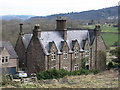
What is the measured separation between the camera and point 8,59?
3609cm

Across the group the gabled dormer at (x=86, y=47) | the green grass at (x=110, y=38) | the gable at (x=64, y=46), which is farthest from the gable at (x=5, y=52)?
the green grass at (x=110, y=38)

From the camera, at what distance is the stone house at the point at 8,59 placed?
35116 mm

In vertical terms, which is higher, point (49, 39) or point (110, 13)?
point (110, 13)

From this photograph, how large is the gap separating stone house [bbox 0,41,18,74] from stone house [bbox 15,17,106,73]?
1087 mm

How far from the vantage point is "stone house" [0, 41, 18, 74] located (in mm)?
35116

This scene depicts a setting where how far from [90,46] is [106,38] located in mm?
30570

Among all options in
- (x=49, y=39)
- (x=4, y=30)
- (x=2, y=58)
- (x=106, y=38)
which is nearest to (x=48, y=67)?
(x=49, y=39)

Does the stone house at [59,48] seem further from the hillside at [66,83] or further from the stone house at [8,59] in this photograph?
the hillside at [66,83]

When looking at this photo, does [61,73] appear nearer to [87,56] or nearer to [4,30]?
[87,56]

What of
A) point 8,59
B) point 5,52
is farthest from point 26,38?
point 8,59

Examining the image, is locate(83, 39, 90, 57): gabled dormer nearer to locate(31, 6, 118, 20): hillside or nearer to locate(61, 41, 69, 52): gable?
locate(61, 41, 69, 52): gable

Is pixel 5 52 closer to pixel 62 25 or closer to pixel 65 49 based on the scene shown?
Result: pixel 65 49

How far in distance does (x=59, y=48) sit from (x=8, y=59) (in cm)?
696

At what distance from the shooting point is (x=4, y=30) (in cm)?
5291
